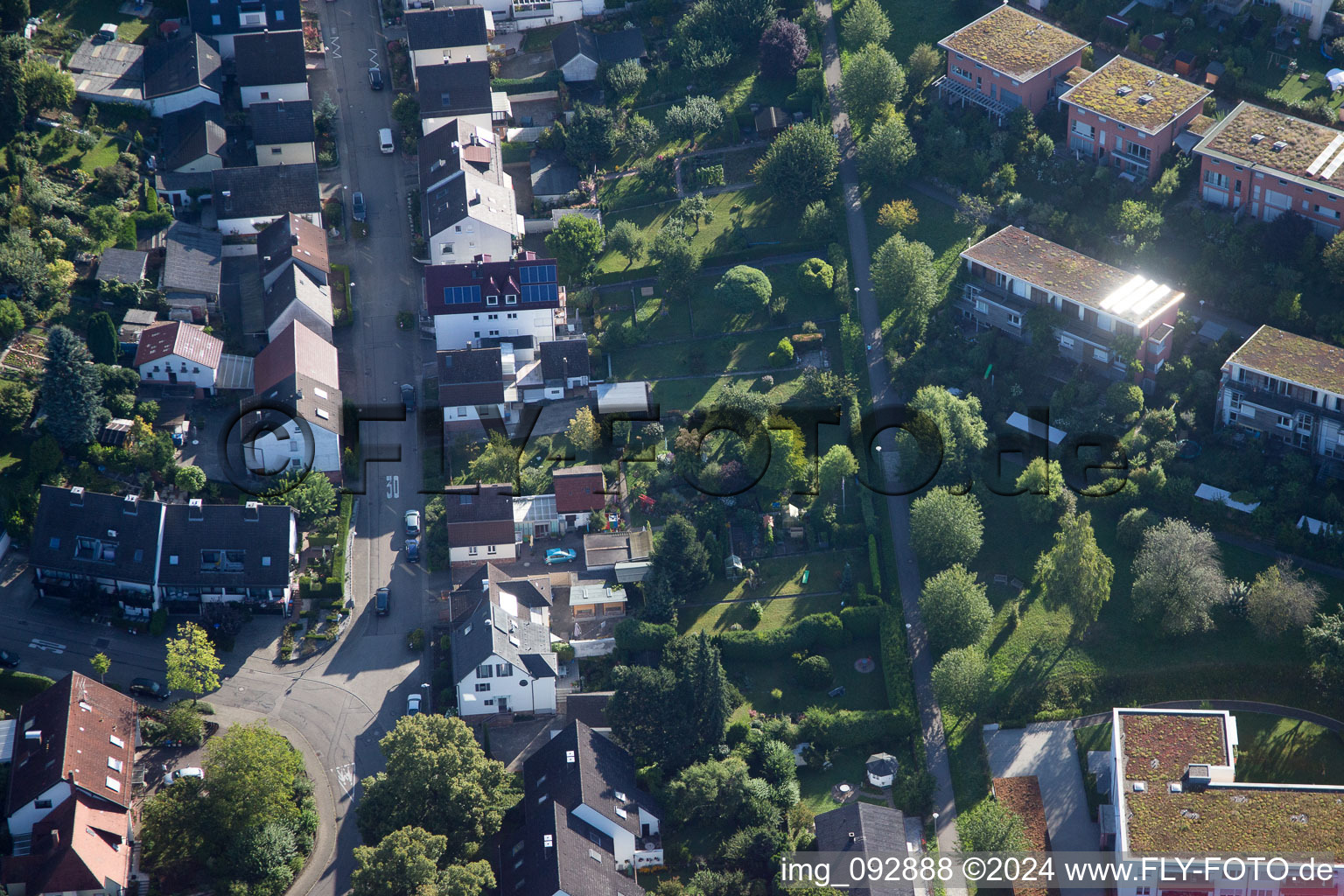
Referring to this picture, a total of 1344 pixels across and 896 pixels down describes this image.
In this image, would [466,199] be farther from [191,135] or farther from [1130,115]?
[1130,115]

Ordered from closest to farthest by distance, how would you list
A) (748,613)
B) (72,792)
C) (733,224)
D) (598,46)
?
(72,792) < (748,613) < (733,224) < (598,46)

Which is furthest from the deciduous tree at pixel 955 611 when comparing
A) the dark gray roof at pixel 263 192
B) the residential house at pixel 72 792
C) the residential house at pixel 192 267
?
the residential house at pixel 192 267

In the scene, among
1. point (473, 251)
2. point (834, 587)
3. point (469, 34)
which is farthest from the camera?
point (469, 34)

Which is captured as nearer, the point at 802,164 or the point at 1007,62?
the point at 802,164

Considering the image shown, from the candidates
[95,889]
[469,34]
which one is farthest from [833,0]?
[95,889]

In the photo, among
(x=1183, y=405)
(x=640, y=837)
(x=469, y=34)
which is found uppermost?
(x=469, y=34)

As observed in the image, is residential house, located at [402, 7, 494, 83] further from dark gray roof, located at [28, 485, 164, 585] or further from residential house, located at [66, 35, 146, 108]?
dark gray roof, located at [28, 485, 164, 585]

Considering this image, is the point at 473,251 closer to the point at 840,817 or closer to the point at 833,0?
the point at 833,0

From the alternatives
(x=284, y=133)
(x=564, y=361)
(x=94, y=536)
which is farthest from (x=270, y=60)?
(x=94, y=536)
